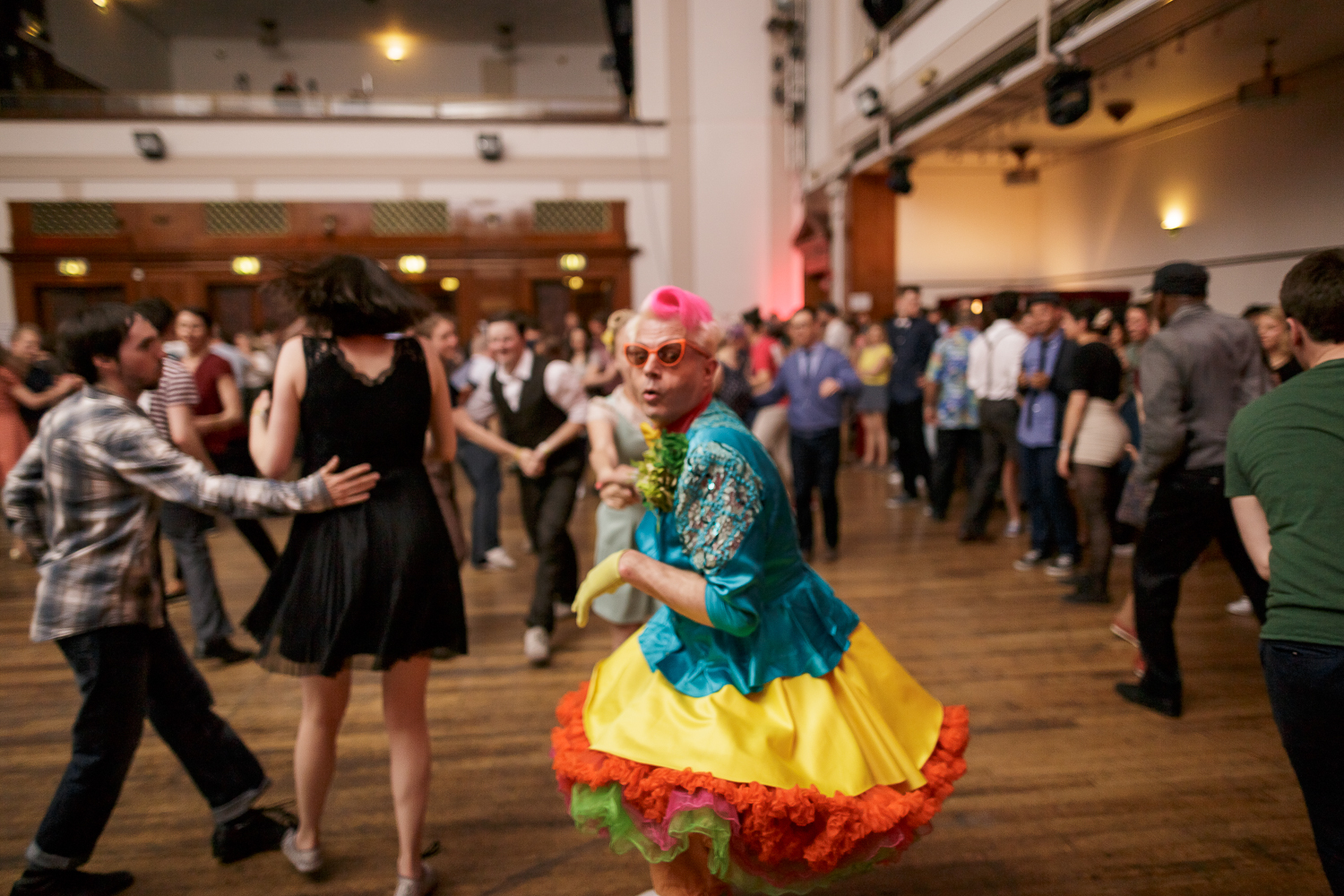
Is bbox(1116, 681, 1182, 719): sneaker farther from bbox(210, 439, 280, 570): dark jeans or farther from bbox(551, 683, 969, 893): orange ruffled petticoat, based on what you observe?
bbox(210, 439, 280, 570): dark jeans

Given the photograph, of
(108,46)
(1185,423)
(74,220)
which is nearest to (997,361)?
(1185,423)

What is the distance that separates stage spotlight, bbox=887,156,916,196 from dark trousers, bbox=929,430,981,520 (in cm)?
368

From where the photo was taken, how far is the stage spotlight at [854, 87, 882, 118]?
28.1 ft

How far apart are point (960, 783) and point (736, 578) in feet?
5.46

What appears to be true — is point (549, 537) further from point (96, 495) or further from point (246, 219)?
point (246, 219)

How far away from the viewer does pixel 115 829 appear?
2297 millimetres

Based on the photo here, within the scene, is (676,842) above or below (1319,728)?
below

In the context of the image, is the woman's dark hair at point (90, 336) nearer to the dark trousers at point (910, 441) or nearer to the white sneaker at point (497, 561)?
the white sneaker at point (497, 561)

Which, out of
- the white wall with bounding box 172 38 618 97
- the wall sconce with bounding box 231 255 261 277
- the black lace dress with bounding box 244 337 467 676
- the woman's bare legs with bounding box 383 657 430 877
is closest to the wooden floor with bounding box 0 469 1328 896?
the woman's bare legs with bounding box 383 657 430 877

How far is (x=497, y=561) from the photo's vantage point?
4.99m

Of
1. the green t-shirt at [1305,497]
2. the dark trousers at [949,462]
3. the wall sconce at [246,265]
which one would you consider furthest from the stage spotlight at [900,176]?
the wall sconce at [246,265]

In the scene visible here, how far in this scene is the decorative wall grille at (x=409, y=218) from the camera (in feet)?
38.0

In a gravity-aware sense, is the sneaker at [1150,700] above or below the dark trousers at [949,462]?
below

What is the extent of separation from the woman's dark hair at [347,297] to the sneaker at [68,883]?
153 cm
